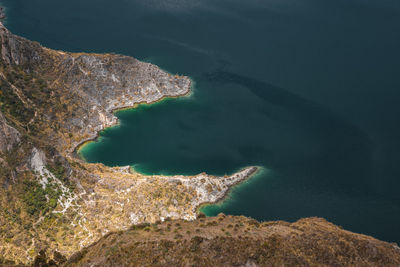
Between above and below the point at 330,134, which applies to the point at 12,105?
above

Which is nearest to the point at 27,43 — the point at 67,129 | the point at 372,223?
the point at 67,129

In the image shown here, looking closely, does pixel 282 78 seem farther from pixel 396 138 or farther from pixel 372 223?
pixel 372 223

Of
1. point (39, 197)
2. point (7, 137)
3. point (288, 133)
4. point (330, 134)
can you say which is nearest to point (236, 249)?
point (39, 197)

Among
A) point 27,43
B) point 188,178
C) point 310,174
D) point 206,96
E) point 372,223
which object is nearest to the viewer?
point 372,223

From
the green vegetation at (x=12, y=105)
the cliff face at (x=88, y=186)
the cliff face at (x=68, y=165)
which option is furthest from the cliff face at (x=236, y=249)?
the green vegetation at (x=12, y=105)

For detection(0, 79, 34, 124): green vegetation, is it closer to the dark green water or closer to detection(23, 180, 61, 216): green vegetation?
the dark green water

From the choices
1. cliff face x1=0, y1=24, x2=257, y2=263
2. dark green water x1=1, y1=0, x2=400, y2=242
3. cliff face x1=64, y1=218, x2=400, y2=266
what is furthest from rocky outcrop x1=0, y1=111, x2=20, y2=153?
cliff face x1=64, y1=218, x2=400, y2=266

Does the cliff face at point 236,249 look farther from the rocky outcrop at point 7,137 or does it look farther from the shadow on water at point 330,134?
the shadow on water at point 330,134

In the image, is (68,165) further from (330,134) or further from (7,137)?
(330,134)
